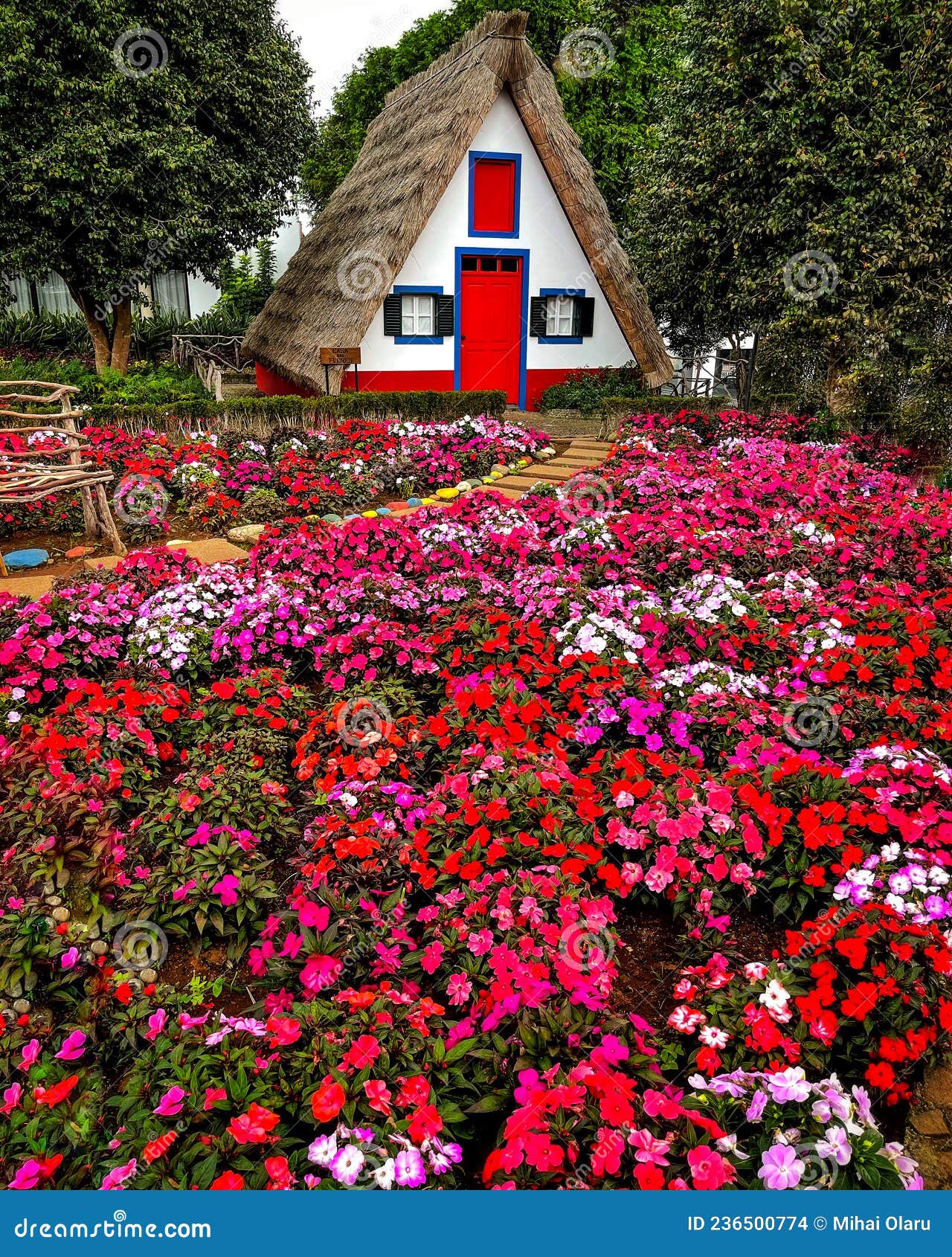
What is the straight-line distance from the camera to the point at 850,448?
10078 mm

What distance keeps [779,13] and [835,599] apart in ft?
29.0

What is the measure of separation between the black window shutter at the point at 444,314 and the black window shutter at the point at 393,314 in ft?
2.13

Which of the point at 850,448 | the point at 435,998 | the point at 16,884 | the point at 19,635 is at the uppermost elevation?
the point at 850,448

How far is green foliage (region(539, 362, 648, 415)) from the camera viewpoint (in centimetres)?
1512

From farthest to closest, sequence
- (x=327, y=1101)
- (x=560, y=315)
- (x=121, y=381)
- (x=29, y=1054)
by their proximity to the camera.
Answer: (x=560, y=315) → (x=121, y=381) → (x=29, y=1054) → (x=327, y=1101)

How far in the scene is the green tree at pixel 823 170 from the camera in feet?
32.6

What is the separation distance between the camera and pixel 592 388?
601 inches

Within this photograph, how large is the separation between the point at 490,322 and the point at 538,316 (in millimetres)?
891

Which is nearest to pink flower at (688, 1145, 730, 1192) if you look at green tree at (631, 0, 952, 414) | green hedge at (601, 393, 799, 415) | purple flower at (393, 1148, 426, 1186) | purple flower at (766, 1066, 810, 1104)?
purple flower at (766, 1066, 810, 1104)

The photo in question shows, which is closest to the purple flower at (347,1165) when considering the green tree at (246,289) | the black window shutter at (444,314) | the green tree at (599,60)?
the black window shutter at (444,314)

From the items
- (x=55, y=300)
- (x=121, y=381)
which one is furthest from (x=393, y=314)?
(x=55, y=300)

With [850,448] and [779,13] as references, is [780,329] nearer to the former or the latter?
[850,448]

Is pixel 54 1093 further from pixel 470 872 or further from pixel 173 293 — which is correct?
pixel 173 293

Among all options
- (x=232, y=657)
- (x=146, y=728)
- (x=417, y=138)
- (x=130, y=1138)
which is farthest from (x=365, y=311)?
(x=130, y=1138)
